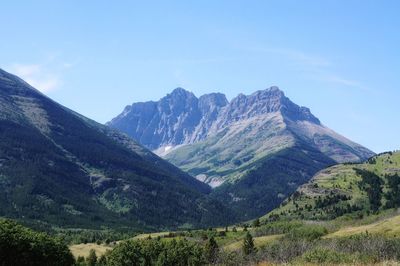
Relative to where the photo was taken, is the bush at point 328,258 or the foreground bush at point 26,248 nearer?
the bush at point 328,258

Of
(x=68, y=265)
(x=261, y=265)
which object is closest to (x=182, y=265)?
(x=68, y=265)

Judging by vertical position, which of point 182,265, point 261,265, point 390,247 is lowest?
point 182,265

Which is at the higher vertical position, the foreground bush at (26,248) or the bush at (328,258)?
the bush at (328,258)

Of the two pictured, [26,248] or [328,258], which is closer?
[328,258]

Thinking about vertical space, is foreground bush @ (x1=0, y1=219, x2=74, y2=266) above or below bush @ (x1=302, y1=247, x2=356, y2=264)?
below

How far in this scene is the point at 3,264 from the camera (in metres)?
132

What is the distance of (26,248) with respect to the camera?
458ft

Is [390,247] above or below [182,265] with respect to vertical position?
above

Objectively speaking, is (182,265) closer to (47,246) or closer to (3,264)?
(47,246)

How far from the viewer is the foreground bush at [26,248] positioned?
436 ft

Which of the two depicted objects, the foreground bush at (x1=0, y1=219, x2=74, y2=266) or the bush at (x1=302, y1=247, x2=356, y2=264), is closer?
the bush at (x1=302, y1=247, x2=356, y2=264)

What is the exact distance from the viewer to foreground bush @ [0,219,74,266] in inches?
5226

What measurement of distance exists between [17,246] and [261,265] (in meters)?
127

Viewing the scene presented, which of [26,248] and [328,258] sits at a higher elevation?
[328,258]
